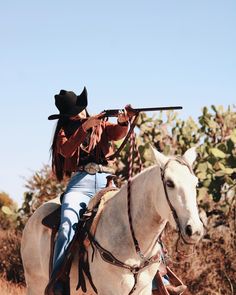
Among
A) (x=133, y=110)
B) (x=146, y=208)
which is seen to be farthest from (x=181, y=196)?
(x=133, y=110)

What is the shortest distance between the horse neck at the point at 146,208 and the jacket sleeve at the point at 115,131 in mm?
756

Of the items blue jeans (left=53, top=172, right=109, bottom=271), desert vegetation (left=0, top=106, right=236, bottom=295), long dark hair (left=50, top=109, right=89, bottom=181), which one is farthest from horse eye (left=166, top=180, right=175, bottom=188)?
desert vegetation (left=0, top=106, right=236, bottom=295)

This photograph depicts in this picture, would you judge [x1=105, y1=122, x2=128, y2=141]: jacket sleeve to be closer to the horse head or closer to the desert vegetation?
the horse head

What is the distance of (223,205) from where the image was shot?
523 inches

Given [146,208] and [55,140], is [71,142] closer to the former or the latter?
[55,140]

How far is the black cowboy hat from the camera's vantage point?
254 inches

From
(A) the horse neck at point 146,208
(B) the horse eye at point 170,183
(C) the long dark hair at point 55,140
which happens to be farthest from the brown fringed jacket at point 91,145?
(B) the horse eye at point 170,183

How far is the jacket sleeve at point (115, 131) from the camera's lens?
20.1 ft

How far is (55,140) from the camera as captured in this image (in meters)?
6.54

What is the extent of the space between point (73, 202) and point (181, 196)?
170cm

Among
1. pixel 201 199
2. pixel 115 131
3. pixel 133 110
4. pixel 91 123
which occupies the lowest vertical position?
pixel 201 199

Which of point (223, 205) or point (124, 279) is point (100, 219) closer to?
point (124, 279)

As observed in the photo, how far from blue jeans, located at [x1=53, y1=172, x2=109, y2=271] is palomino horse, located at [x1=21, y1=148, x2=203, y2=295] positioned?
20 cm

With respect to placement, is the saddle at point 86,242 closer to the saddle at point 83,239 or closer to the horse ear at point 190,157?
the saddle at point 83,239
